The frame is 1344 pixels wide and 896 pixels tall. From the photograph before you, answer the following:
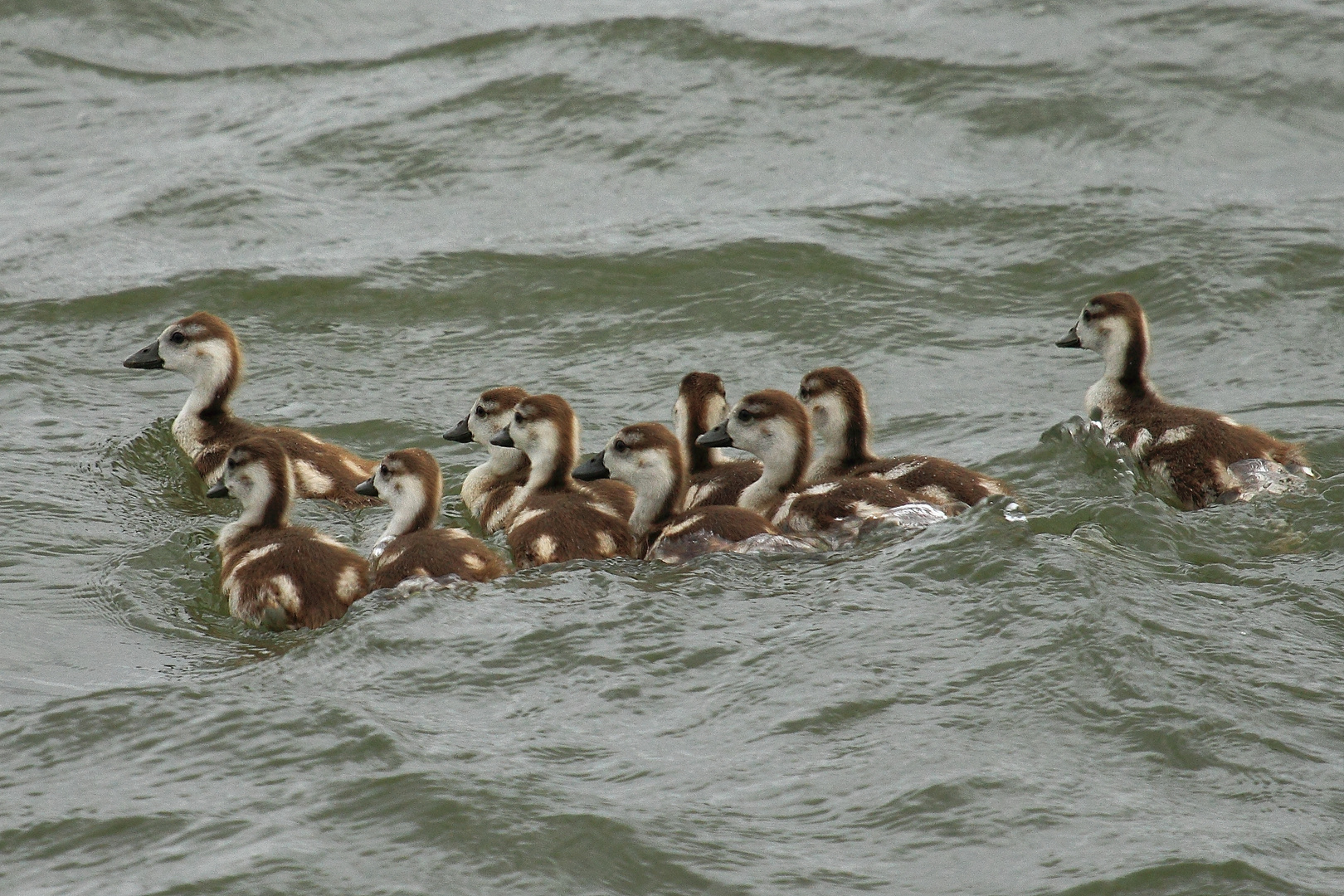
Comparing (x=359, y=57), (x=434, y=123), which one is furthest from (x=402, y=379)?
(x=359, y=57)

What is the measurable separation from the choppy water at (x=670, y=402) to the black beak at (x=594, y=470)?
75 cm

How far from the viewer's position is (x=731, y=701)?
16.8 ft

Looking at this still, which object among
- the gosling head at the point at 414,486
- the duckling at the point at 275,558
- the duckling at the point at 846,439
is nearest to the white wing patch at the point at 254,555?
the duckling at the point at 275,558

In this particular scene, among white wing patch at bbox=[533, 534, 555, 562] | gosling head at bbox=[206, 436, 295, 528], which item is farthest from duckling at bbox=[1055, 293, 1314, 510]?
gosling head at bbox=[206, 436, 295, 528]

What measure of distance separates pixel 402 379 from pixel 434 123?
12.4 feet

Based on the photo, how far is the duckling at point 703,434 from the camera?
7031 millimetres

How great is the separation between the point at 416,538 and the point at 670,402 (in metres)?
2.66

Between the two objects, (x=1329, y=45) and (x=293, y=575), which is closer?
(x=293, y=575)

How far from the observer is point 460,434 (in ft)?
24.0

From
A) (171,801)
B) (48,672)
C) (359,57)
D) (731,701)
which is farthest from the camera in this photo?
(359,57)

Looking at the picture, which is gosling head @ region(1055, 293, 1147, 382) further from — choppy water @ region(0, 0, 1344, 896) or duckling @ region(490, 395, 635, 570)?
duckling @ region(490, 395, 635, 570)

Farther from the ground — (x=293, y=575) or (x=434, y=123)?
(x=434, y=123)

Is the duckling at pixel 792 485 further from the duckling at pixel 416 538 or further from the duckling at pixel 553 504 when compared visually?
the duckling at pixel 416 538

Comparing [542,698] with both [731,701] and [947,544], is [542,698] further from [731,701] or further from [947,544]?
[947,544]
